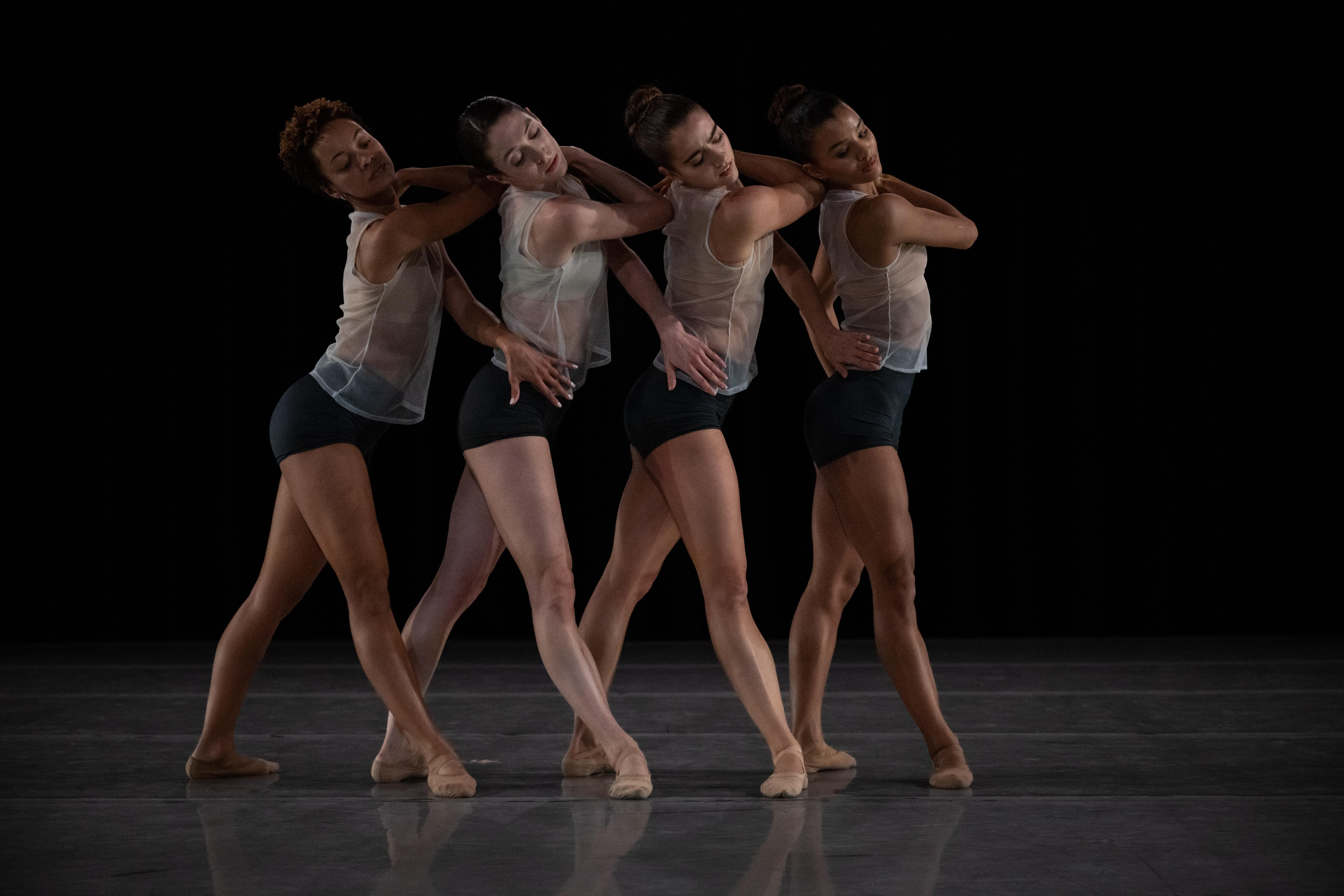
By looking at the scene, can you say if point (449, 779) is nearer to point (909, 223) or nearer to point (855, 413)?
point (855, 413)

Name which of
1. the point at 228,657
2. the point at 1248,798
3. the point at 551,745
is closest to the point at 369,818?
the point at 228,657

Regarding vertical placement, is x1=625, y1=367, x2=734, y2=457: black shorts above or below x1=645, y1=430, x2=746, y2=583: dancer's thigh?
above

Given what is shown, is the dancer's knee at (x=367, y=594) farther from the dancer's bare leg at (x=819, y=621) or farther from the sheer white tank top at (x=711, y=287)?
the dancer's bare leg at (x=819, y=621)

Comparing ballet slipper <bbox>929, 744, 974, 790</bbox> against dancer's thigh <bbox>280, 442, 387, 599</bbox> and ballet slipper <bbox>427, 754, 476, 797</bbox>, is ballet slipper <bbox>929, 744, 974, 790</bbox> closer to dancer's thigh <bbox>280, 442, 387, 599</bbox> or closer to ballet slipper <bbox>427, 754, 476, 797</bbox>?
ballet slipper <bbox>427, 754, 476, 797</bbox>

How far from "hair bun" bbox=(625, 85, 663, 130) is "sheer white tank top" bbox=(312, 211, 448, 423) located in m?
0.44

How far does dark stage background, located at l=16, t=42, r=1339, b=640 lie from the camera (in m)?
5.25

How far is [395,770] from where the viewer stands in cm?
273

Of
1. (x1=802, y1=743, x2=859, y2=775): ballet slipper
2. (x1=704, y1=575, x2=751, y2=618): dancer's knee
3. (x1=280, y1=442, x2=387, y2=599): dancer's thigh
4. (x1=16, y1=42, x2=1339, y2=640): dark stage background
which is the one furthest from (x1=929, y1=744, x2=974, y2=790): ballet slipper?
(x1=16, y1=42, x2=1339, y2=640): dark stage background

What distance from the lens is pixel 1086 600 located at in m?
5.32

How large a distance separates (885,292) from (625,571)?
2.45 feet

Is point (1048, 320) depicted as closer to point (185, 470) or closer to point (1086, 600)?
point (1086, 600)

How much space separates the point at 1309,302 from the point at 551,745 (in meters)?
3.59

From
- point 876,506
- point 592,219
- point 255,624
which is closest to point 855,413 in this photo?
point 876,506

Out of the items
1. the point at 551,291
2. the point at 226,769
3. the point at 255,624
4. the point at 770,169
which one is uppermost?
the point at 770,169
